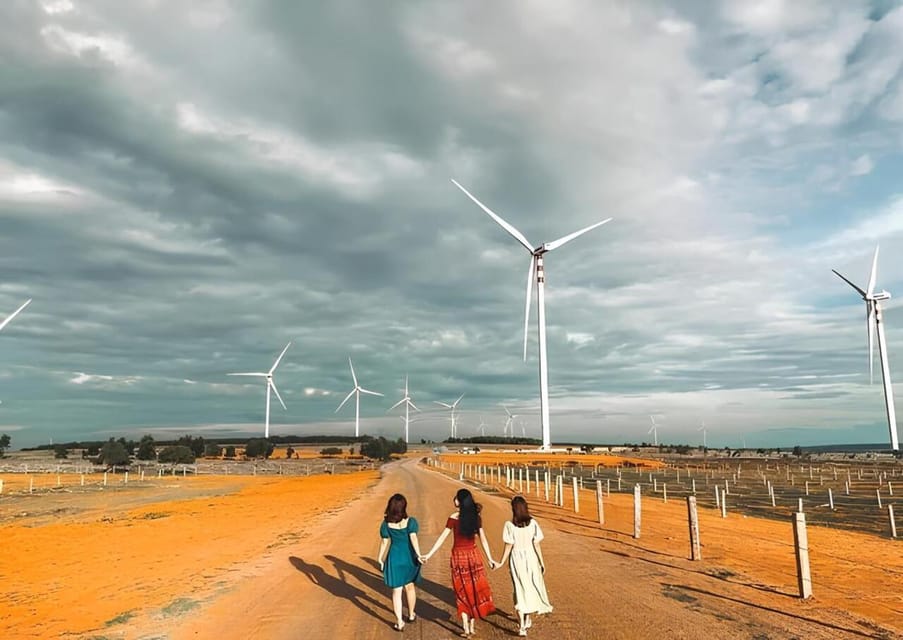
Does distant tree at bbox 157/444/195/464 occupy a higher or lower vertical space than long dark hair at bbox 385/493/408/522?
lower

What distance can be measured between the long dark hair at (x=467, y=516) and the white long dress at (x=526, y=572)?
0.53m

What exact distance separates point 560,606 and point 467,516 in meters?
3.30

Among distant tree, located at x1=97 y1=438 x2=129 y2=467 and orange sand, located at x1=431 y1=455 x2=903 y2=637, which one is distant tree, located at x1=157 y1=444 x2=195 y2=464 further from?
orange sand, located at x1=431 y1=455 x2=903 y2=637

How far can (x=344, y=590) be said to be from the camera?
13.8 metres

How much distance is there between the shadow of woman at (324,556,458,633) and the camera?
11148 millimetres

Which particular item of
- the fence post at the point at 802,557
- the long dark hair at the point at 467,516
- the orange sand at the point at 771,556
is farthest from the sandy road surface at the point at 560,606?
the long dark hair at the point at 467,516

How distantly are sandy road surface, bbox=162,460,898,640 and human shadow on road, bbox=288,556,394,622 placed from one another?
0.02 m

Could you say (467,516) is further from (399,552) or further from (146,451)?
(146,451)

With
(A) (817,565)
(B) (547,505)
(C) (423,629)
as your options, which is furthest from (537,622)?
Answer: (B) (547,505)

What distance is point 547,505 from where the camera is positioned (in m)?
34.5

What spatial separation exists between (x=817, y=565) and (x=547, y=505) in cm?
1783

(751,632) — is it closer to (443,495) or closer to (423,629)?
(423,629)

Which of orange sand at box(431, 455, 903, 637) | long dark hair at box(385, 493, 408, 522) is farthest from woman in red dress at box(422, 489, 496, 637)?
orange sand at box(431, 455, 903, 637)

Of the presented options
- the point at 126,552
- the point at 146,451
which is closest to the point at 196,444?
the point at 146,451
